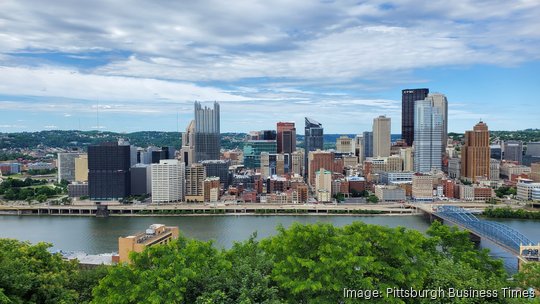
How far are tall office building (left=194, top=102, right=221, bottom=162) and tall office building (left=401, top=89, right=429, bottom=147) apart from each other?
750 inches

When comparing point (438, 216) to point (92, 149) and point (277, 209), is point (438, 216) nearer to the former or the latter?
point (277, 209)

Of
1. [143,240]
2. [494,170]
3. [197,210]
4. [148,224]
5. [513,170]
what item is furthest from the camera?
[494,170]

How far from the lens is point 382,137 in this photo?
130ft

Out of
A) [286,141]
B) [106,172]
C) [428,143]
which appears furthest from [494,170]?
[106,172]

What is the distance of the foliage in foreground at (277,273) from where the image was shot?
11.1 feet

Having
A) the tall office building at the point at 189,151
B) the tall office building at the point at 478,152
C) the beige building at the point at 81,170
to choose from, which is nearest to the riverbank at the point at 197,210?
the beige building at the point at 81,170

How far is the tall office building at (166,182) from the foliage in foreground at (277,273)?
59.6 feet

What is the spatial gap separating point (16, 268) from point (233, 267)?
72.5 inches

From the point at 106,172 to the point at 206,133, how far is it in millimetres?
11880

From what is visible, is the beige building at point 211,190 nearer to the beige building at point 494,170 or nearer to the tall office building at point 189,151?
the tall office building at point 189,151

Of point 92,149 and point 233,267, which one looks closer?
point 233,267

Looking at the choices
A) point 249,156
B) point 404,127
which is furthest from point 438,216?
point 404,127

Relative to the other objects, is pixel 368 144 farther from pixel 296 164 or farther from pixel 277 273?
pixel 277 273

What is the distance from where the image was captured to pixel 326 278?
3.36m
